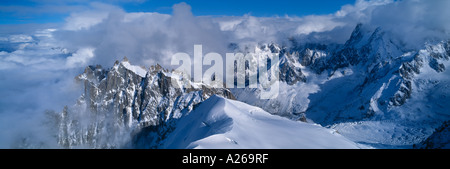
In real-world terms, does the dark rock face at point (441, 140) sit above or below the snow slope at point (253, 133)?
below

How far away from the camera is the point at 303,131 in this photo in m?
60.9

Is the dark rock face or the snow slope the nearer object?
the snow slope

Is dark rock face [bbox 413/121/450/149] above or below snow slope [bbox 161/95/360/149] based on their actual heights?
below

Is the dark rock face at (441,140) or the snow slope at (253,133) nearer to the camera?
the snow slope at (253,133)

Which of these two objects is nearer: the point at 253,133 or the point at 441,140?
the point at 253,133

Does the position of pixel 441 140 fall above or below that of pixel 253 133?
below
